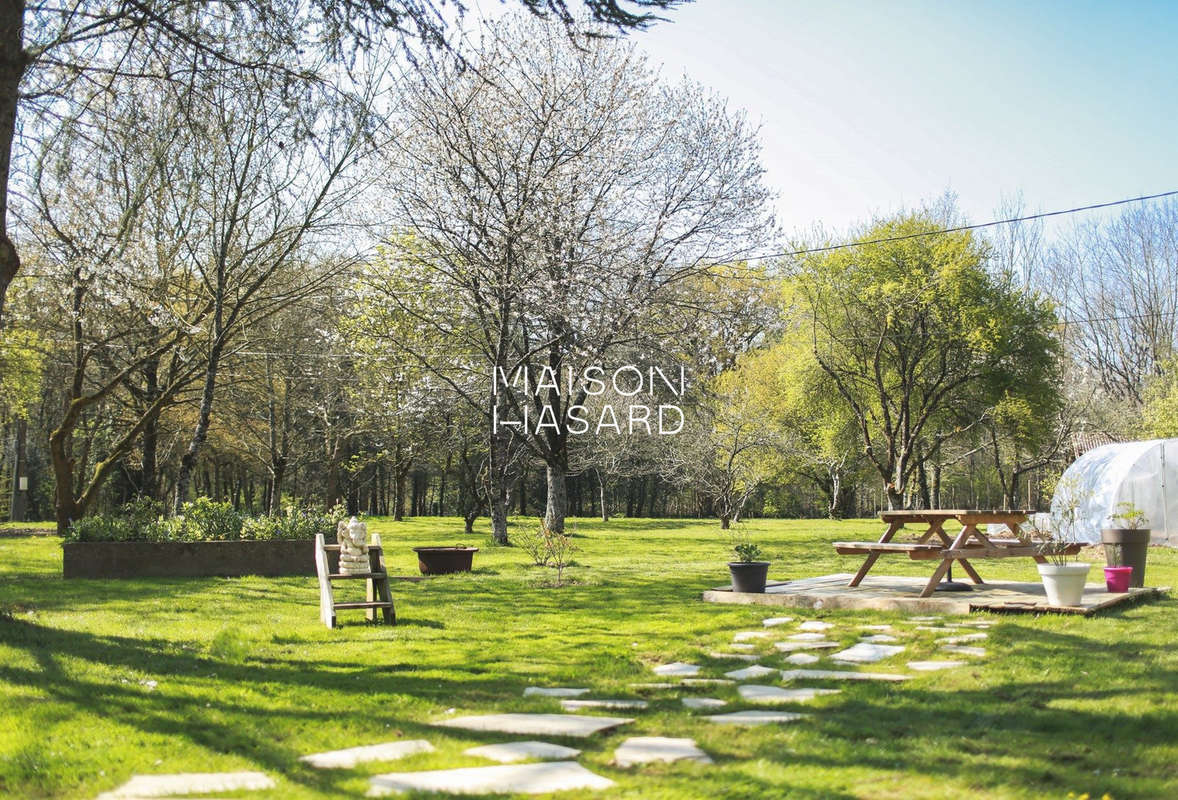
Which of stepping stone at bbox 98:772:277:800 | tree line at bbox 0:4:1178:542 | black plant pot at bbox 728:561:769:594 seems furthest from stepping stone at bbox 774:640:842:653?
tree line at bbox 0:4:1178:542

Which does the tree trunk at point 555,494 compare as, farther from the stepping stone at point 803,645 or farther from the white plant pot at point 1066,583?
the stepping stone at point 803,645

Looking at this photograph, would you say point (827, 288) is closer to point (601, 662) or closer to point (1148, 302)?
point (1148, 302)

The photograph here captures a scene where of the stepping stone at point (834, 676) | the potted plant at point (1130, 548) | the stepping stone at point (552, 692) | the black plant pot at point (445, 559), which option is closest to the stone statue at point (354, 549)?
the stepping stone at point (552, 692)

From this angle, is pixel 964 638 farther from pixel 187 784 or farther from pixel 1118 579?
pixel 187 784

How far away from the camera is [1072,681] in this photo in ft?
17.0

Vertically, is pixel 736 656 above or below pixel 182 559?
below

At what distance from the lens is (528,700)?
498 centimetres

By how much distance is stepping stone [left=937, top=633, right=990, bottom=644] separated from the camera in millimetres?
6590

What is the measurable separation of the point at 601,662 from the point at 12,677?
A: 354cm

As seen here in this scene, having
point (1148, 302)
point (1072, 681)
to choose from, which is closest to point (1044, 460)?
point (1148, 302)

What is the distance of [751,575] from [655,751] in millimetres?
5724

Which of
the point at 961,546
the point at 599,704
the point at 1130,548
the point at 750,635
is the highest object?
the point at 961,546

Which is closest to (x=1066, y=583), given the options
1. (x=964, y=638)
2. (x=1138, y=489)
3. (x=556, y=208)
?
(x=964, y=638)

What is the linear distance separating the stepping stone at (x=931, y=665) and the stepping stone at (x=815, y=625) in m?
1.55
